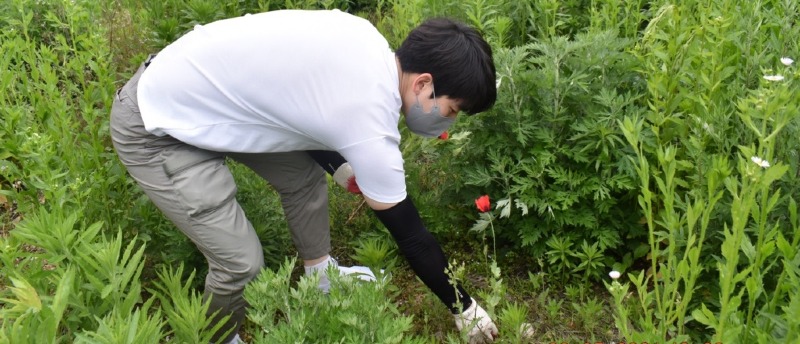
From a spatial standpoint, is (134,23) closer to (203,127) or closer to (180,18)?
(180,18)

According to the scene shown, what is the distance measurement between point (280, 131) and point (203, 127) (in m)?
0.27

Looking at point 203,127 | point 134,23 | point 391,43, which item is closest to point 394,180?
point 203,127

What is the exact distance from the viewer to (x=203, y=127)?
2.46 metres

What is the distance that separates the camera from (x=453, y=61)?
228 cm

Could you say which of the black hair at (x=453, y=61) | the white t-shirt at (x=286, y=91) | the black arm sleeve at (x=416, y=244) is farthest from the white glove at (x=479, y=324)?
the black hair at (x=453, y=61)

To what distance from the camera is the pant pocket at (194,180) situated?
100 inches

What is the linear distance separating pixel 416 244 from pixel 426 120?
0.44 meters

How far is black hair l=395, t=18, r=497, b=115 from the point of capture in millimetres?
2287

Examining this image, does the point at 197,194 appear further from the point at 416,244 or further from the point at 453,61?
the point at 453,61

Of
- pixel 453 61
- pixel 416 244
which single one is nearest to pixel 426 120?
pixel 453 61

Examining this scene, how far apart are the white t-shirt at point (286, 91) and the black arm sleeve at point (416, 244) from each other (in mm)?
68

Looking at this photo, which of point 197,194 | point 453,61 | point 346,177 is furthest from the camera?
point 346,177

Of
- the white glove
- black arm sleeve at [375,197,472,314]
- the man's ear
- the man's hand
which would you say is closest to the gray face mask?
the man's ear

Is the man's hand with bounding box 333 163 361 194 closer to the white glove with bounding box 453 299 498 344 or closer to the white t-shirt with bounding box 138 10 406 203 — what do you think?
the white t-shirt with bounding box 138 10 406 203
